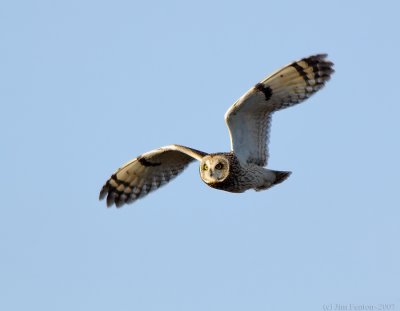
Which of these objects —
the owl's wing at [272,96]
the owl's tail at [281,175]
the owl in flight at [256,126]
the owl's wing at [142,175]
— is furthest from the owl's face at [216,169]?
the owl's wing at [142,175]

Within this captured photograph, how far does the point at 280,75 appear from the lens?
1478cm

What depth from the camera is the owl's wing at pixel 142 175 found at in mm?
16438

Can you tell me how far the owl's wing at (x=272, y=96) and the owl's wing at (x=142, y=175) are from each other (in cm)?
146

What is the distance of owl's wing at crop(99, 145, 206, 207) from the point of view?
16438 millimetres

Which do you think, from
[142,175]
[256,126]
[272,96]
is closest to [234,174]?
[256,126]

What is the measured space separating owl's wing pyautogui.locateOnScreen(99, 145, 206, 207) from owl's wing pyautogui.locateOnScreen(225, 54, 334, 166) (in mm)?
1464

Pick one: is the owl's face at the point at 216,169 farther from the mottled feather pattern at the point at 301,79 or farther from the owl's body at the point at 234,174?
the mottled feather pattern at the point at 301,79

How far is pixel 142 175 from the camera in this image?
55.1ft

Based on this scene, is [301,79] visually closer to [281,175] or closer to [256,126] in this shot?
[256,126]

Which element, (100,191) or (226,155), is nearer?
(226,155)

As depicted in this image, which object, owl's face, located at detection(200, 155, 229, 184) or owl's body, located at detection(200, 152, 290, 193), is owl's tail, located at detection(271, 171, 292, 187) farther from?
owl's face, located at detection(200, 155, 229, 184)

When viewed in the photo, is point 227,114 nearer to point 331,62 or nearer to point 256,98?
point 256,98

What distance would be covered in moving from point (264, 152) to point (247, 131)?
1.59 ft

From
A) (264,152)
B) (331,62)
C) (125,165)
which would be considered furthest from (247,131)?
(125,165)
